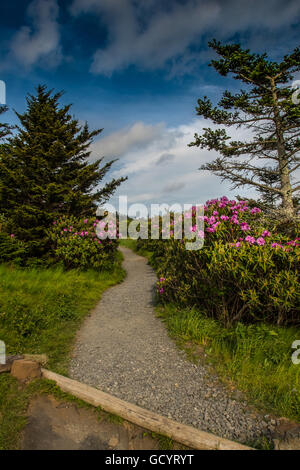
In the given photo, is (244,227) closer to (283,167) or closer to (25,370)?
(25,370)

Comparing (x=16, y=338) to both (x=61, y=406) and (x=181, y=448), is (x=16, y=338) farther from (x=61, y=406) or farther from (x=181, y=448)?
(x=181, y=448)

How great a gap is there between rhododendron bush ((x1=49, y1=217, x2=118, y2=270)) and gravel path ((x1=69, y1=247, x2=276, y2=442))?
2.95 metres

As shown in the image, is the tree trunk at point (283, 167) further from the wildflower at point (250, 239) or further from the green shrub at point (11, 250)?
the green shrub at point (11, 250)

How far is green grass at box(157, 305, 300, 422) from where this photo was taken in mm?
2760

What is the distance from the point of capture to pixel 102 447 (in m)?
2.30

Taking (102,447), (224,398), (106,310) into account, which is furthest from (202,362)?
(106,310)

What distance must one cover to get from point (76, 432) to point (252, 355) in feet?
8.59

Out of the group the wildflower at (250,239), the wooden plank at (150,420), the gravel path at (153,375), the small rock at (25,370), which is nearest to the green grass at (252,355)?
the gravel path at (153,375)

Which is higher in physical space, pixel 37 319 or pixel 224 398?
pixel 37 319

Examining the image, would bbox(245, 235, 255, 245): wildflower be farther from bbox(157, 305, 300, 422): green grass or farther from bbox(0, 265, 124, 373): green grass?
bbox(0, 265, 124, 373): green grass

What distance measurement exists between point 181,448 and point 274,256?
10.3ft

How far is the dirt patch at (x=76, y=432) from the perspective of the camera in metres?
2.30

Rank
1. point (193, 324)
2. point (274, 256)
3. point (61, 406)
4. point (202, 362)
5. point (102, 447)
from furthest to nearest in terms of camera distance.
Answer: point (193, 324), point (274, 256), point (202, 362), point (61, 406), point (102, 447)

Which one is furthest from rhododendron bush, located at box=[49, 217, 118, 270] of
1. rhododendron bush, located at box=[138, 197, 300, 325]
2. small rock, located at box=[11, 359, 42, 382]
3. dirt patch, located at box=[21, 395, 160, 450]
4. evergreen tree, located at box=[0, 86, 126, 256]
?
dirt patch, located at box=[21, 395, 160, 450]
